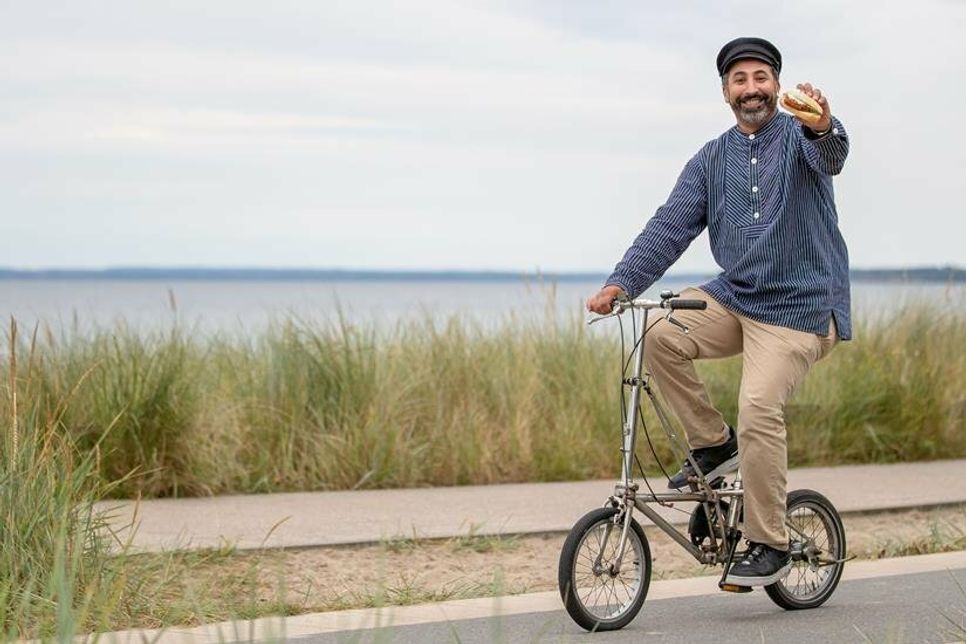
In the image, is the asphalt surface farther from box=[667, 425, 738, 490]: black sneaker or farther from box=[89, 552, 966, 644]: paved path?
box=[667, 425, 738, 490]: black sneaker

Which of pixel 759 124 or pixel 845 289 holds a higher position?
pixel 759 124

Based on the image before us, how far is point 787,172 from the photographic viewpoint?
6.79 metres

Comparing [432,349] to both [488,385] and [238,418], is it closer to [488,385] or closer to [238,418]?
[488,385]

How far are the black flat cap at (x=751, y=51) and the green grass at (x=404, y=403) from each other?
3.89 m

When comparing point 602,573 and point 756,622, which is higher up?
point 602,573

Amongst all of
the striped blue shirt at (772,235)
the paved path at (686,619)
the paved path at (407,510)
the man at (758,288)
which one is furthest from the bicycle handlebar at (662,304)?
the paved path at (407,510)

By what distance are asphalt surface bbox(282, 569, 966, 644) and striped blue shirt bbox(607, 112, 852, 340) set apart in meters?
1.12

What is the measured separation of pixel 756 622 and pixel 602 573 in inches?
32.9

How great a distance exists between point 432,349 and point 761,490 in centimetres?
570

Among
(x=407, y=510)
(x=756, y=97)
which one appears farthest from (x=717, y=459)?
(x=407, y=510)

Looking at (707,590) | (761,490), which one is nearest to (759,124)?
(761,490)

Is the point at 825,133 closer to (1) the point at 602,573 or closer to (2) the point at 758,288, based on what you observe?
(2) the point at 758,288

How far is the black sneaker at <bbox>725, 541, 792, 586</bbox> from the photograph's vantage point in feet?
22.1

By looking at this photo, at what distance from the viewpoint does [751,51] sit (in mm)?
6816
